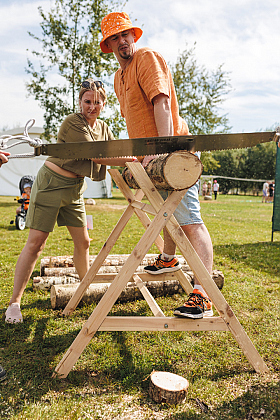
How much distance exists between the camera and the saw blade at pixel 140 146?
2152 mm

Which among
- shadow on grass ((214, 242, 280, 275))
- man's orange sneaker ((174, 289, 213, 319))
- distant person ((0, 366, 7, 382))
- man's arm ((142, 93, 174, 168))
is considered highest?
man's arm ((142, 93, 174, 168))

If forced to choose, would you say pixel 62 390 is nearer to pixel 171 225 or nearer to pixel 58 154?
pixel 171 225

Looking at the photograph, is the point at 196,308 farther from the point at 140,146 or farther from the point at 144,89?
the point at 144,89

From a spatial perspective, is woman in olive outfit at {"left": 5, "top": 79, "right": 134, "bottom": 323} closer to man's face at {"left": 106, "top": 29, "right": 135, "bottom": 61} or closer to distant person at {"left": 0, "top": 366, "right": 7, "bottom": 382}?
man's face at {"left": 106, "top": 29, "right": 135, "bottom": 61}

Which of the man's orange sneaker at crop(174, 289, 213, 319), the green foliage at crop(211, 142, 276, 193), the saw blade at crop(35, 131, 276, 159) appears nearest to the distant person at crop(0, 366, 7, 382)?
the man's orange sneaker at crop(174, 289, 213, 319)

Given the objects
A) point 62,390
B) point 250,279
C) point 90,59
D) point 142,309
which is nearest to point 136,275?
point 142,309

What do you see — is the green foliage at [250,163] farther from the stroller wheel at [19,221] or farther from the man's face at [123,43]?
the man's face at [123,43]

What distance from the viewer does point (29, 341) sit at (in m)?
2.65

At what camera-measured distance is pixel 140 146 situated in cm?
219

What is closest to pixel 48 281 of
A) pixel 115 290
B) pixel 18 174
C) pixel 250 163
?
pixel 115 290

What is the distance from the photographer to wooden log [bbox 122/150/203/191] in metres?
1.98

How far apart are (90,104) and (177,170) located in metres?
1.31

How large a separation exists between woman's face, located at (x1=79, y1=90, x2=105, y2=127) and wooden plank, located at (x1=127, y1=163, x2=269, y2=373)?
3.45 feet

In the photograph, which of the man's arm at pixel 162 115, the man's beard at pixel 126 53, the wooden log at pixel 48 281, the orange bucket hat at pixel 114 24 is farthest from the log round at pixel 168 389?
the orange bucket hat at pixel 114 24
